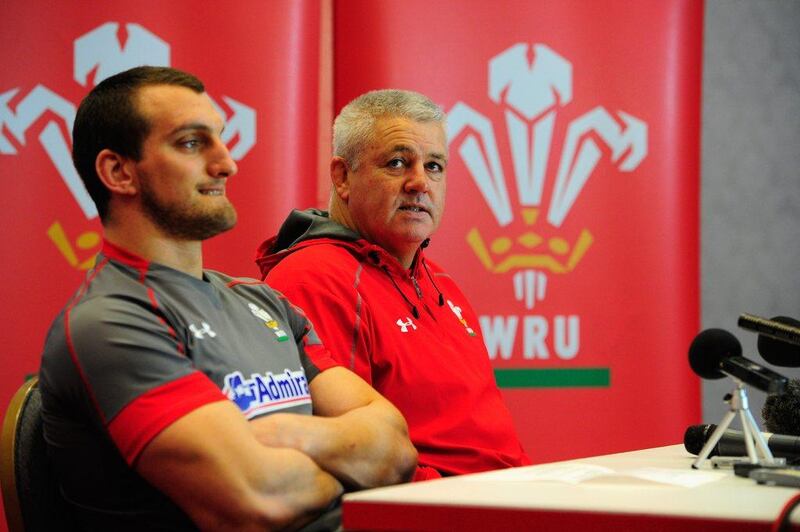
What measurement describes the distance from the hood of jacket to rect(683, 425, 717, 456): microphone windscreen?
26.8 inches

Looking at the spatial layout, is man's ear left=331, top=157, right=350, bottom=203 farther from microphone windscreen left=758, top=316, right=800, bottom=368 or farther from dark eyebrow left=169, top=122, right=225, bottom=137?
microphone windscreen left=758, top=316, right=800, bottom=368

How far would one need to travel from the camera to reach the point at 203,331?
1419mm

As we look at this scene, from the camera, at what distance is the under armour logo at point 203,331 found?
4.61ft

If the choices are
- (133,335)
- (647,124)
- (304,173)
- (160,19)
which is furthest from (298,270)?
(647,124)

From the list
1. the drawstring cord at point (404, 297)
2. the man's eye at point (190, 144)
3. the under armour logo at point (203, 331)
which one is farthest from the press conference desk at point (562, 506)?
the drawstring cord at point (404, 297)

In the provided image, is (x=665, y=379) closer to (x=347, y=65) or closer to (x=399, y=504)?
(x=347, y=65)

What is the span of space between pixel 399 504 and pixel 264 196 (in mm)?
1615

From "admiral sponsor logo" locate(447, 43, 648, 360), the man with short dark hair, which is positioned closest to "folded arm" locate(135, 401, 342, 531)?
the man with short dark hair

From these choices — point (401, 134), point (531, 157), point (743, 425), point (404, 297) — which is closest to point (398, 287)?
point (404, 297)

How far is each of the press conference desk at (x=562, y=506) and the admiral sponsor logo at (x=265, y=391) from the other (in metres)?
0.34

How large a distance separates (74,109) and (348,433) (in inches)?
56.0

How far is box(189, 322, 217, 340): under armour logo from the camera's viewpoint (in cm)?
141

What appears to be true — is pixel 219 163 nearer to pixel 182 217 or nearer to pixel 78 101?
pixel 182 217

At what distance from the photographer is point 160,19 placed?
8.27 ft
